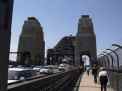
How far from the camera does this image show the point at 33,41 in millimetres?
168375

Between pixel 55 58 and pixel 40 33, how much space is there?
23.1 meters

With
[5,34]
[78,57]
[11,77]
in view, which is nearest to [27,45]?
[78,57]

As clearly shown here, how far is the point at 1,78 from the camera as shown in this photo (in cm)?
178

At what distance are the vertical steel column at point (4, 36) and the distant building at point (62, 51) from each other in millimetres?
159266

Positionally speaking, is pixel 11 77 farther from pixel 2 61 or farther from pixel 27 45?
pixel 27 45

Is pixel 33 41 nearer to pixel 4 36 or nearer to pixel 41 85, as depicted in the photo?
pixel 41 85

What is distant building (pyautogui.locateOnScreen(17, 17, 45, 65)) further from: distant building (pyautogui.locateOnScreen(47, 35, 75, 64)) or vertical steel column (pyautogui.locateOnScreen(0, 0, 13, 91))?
vertical steel column (pyautogui.locateOnScreen(0, 0, 13, 91))

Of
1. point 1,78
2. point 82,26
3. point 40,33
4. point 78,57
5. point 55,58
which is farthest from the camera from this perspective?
point 40,33

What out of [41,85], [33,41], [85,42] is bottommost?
[41,85]

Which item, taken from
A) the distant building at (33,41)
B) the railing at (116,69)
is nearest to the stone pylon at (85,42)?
the distant building at (33,41)

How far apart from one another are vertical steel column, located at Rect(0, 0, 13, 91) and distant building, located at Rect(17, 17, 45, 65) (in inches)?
5691

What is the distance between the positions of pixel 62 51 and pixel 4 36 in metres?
179

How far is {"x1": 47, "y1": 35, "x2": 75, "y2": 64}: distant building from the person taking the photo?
168 m

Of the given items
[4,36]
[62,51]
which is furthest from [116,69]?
[62,51]
